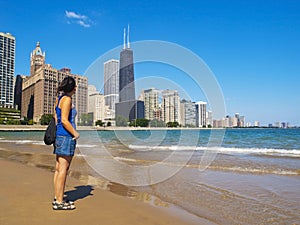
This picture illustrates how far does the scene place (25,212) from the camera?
11.7ft

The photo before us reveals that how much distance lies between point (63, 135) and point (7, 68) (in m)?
177

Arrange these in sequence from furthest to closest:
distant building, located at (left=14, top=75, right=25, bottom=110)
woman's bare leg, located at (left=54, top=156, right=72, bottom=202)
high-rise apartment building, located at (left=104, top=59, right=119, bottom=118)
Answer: distant building, located at (left=14, top=75, right=25, bottom=110) < high-rise apartment building, located at (left=104, top=59, right=119, bottom=118) < woman's bare leg, located at (left=54, top=156, right=72, bottom=202)

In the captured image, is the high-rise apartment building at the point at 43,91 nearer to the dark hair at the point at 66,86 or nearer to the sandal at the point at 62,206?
the dark hair at the point at 66,86

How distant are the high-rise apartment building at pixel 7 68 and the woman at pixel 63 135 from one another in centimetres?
16373

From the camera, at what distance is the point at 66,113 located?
370 centimetres

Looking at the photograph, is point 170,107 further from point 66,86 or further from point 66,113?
point 66,113

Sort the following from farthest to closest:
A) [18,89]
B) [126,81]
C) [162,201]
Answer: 1. [18,89]
2. [126,81]
3. [162,201]

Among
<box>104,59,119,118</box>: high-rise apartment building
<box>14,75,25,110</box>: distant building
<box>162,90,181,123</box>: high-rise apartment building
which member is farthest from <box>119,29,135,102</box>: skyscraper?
<box>14,75,25,110</box>: distant building

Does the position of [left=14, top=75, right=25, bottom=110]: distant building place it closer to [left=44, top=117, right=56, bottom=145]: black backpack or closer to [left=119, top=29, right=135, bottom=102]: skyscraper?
[left=119, top=29, right=135, bottom=102]: skyscraper

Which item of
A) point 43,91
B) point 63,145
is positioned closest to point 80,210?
point 63,145

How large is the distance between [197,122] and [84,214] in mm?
21477

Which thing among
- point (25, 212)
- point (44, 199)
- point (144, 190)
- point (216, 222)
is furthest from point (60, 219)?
point (144, 190)

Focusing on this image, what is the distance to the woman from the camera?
3711 mm

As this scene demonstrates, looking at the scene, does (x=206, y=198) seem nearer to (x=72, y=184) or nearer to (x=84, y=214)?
(x=84, y=214)
